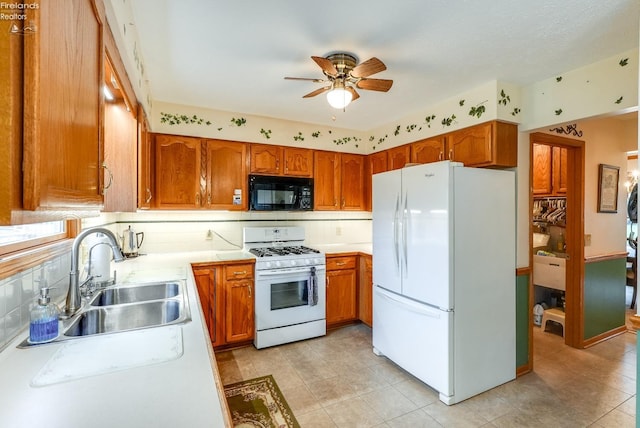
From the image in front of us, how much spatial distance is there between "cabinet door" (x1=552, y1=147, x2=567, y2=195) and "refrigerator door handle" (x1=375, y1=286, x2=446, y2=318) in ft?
8.64

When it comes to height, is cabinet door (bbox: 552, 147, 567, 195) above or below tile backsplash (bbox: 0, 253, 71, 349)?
above

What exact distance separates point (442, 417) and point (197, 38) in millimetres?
2870

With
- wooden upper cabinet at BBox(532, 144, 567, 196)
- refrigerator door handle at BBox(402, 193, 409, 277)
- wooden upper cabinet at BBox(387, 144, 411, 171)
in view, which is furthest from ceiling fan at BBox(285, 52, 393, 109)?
wooden upper cabinet at BBox(532, 144, 567, 196)

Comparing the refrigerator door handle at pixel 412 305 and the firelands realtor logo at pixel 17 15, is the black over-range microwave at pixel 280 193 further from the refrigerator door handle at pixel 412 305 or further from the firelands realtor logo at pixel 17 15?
the firelands realtor logo at pixel 17 15

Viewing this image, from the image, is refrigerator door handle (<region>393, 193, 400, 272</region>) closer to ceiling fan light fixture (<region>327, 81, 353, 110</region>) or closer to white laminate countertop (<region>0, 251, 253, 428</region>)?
ceiling fan light fixture (<region>327, 81, 353, 110</region>)

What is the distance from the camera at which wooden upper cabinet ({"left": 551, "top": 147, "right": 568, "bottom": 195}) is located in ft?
12.2

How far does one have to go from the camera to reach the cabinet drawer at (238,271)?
2920 millimetres

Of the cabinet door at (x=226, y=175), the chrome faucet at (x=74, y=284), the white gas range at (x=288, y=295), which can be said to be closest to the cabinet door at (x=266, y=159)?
the cabinet door at (x=226, y=175)

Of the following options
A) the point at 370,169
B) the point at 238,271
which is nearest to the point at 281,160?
the point at 370,169

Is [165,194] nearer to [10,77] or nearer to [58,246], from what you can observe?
[58,246]

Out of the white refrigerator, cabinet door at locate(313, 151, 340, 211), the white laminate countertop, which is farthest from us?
cabinet door at locate(313, 151, 340, 211)

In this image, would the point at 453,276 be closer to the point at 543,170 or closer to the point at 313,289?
the point at 313,289

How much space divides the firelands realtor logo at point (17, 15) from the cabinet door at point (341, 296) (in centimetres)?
308

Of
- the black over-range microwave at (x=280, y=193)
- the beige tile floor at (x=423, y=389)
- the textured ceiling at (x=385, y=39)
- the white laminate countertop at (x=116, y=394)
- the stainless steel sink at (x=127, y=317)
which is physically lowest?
the beige tile floor at (x=423, y=389)
